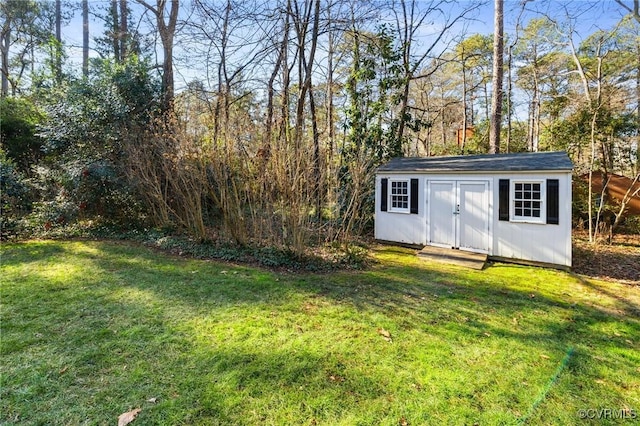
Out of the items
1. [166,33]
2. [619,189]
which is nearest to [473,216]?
[619,189]

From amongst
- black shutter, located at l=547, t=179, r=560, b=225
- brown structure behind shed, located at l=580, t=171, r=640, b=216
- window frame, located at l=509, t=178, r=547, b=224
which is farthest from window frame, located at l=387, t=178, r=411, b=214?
brown structure behind shed, located at l=580, t=171, r=640, b=216

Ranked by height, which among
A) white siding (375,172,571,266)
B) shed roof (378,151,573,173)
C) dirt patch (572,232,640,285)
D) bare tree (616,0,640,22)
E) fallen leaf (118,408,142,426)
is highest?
bare tree (616,0,640,22)

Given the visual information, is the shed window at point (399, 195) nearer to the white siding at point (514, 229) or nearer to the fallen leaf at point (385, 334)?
the white siding at point (514, 229)

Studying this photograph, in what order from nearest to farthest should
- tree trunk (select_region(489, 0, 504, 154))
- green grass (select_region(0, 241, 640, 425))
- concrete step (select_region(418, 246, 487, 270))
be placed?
1. green grass (select_region(0, 241, 640, 425))
2. concrete step (select_region(418, 246, 487, 270))
3. tree trunk (select_region(489, 0, 504, 154))

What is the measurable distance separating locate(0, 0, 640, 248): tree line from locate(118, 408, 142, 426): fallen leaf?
4126 millimetres

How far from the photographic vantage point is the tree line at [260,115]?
6.55m

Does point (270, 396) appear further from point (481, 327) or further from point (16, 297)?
point (16, 297)

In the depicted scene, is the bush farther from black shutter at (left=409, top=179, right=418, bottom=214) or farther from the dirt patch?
the dirt patch

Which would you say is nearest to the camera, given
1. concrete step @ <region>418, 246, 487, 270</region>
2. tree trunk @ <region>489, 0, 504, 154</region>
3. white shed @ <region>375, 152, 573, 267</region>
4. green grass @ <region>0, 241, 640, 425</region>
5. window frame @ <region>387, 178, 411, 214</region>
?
green grass @ <region>0, 241, 640, 425</region>

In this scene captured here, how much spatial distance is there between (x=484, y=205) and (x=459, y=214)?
0.58 m

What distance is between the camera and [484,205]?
7230 mm

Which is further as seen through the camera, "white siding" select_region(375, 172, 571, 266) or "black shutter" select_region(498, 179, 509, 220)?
"black shutter" select_region(498, 179, 509, 220)

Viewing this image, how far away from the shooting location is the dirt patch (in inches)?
249

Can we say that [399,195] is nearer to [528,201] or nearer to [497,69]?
[528,201]
